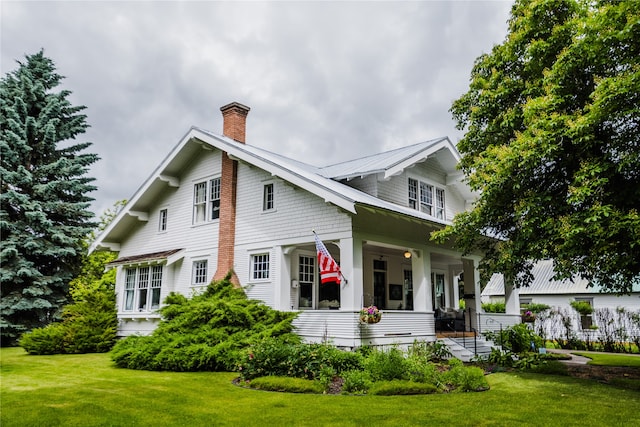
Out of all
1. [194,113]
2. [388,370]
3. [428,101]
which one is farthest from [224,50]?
[194,113]

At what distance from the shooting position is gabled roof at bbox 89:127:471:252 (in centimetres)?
1471

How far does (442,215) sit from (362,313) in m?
8.05

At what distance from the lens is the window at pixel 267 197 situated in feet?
54.4

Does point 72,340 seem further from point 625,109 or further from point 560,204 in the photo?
point 625,109

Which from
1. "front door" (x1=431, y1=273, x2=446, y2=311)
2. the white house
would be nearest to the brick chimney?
the white house

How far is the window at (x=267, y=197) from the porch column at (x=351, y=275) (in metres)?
3.69

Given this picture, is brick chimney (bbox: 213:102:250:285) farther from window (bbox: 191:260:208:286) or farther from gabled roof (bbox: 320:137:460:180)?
gabled roof (bbox: 320:137:460:180)

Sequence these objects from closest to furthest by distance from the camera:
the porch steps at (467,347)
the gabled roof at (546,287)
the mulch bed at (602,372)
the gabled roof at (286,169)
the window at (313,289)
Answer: the mulch bed at (602,372)
the gabled roof at (286,169)
the porch steps at (467,347)
the window at (313,289)
the gabled roof at (546,287)

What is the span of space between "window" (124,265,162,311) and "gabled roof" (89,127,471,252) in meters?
2.28

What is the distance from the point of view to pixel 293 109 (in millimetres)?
20453

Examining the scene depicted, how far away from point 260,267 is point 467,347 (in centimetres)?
726

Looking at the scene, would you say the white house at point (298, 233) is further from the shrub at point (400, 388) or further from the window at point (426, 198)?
the shrub at point (400, 388)

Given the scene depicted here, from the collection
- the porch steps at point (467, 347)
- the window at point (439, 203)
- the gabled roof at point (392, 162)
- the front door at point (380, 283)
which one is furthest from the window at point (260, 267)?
the window at point (439, 203)

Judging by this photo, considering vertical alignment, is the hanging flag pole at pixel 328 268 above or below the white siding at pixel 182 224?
below
